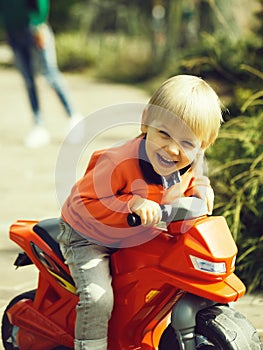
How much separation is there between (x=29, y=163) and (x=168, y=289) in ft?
17.0

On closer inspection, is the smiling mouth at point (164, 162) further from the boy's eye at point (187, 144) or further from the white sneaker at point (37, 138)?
the white sneaker at point (37, 138)

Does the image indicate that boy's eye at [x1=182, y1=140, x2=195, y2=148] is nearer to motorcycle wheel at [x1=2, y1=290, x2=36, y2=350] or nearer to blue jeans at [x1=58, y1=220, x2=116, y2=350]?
blue jeans at [x1=58, y1=220, x2=116, y2=350]

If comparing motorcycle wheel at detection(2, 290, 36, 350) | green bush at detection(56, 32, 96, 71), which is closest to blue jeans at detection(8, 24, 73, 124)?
motorcycle wheel at detection(2, 290, 36, 350)

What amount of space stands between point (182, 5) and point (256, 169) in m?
10.4

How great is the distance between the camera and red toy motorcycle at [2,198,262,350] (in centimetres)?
311

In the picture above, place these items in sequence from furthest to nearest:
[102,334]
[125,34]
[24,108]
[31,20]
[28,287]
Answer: [125,34] → [24,108] → [31,20] → [28,287] → [102,334]

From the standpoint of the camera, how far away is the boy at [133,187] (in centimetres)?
310

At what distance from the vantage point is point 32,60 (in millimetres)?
9516

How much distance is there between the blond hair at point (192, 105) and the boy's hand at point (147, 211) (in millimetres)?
294

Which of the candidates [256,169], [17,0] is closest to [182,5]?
[17,0]

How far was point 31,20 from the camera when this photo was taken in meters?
9.16

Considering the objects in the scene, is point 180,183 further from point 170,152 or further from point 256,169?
point 256,169

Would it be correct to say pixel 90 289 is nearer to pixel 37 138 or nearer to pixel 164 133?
pixel 164 133

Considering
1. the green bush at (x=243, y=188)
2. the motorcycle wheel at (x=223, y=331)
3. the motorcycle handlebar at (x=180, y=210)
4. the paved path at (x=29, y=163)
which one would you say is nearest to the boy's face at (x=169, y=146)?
the motorcycle handlebar at (x=180, y=210)
